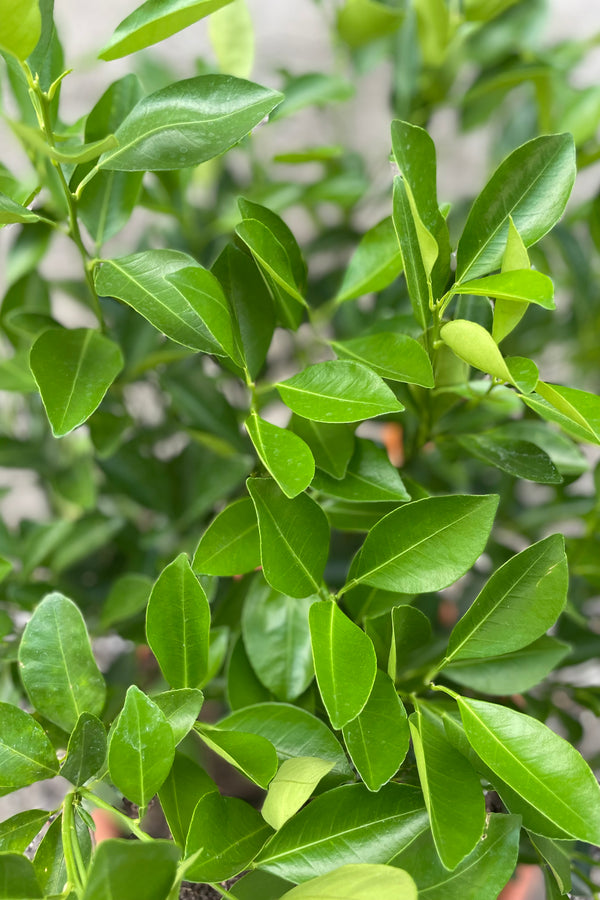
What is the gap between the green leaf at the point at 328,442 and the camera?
37 cm

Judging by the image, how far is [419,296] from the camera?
0.34 m

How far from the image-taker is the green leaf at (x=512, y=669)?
400 mm

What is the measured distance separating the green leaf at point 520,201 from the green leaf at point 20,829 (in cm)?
29

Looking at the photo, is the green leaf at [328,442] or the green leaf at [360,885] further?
the green leaf at [328,442]

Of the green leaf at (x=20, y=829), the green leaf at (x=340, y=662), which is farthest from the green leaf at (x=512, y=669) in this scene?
the green leaf at (x=20, y=829)

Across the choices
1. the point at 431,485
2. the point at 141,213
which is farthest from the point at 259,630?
the point at 141,213

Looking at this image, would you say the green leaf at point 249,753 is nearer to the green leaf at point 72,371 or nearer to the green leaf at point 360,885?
the green leaf at point 360,885

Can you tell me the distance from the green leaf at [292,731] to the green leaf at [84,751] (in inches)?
2.3

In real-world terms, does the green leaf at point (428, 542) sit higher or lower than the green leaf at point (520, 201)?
lower

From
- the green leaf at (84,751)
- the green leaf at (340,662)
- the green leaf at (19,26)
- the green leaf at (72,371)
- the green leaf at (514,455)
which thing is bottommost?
the green leaf at (84,751)

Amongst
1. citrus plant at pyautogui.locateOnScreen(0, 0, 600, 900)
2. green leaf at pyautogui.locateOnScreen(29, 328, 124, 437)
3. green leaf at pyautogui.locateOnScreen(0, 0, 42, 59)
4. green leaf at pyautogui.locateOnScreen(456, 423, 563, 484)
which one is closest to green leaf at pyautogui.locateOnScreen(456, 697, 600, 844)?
citrus plant at pyautogui.locateOnScreen(0, 0, 600, 900)

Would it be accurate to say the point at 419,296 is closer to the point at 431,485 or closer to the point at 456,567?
the point at 456,567

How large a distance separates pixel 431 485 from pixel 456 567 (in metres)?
0.32

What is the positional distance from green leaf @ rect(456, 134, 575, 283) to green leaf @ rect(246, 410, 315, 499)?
11 centimetres
